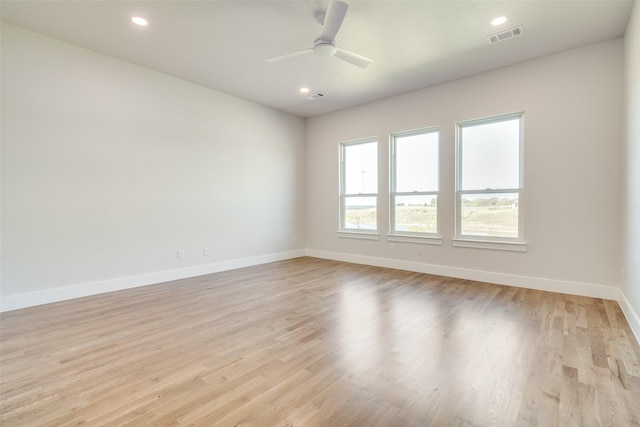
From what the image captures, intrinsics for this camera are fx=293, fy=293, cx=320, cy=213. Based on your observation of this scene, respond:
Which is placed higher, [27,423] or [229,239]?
[229,239]

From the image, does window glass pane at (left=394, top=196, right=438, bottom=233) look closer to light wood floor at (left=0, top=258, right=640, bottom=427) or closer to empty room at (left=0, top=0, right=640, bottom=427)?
empty room at (left=0, top=0, right=640, bottom=427)

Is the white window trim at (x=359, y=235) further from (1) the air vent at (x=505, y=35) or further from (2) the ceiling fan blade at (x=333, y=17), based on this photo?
(2) the ceiling fan blade at (x=333, y=17)

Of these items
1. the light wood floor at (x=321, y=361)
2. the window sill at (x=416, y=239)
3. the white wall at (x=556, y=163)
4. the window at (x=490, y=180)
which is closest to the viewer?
the light wood floor at (x=321, y=361)

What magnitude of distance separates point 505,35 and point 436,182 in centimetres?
219

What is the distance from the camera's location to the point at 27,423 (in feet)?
5.01

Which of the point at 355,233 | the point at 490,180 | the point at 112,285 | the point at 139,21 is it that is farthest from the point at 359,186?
the point at 112,285

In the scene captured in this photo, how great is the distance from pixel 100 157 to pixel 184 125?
127cm

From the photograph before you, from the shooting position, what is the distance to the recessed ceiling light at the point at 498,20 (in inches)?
119

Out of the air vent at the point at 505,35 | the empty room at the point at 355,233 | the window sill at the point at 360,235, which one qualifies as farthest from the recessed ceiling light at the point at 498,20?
the window sill at the point at 360,235

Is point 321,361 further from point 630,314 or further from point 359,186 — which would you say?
point 359,186

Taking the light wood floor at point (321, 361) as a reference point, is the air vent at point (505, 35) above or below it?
above

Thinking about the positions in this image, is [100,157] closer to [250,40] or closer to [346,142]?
[250,40]

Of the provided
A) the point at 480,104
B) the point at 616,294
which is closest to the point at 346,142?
the point at 480,104

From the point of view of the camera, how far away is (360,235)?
5.80 meters
